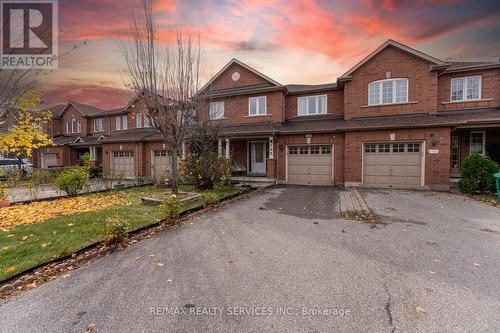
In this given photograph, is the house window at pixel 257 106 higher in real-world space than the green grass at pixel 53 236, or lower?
higher

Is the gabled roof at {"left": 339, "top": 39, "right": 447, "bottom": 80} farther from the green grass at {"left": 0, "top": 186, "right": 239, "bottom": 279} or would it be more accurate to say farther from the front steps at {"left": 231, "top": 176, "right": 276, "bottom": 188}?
the green grass at {"left": 0, "top": 186, "right": 239, "bottom": 279}

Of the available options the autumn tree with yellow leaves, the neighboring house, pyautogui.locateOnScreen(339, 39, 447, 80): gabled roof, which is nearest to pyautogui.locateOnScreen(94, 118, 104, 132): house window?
the neighboring house

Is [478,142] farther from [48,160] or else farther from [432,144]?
[48,160]

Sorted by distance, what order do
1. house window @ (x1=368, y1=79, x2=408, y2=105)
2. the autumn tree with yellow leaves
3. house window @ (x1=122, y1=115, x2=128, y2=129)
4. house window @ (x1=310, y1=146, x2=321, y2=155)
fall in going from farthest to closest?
house window @ (x1=122, y1=115, x2=128, y2=129) → house window @ (x1=310, y1=146, x2=321, y2=155) → house window @ (x1=368, y1=79, x2=408, y2=105) → the autumn tree with yellow leaves

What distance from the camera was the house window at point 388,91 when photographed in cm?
1346

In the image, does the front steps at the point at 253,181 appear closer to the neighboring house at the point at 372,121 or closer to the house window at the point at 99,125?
the neighboring house at the point at 372,121

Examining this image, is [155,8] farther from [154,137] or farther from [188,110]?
[154,137]

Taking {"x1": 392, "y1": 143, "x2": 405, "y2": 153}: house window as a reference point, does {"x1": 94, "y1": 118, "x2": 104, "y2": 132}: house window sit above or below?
above

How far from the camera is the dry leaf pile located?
660 cm

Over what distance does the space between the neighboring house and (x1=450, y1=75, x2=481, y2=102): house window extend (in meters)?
0.05

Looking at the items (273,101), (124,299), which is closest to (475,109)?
(273,101)

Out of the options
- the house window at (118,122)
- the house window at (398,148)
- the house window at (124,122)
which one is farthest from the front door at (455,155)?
the house window at (118,122)

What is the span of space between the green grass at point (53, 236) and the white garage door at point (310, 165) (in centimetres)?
979

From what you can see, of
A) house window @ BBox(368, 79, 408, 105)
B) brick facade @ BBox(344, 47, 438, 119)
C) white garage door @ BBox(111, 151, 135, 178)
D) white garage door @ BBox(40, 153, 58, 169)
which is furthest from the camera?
white garage door @ BBox(40, 153, 58, 169)
